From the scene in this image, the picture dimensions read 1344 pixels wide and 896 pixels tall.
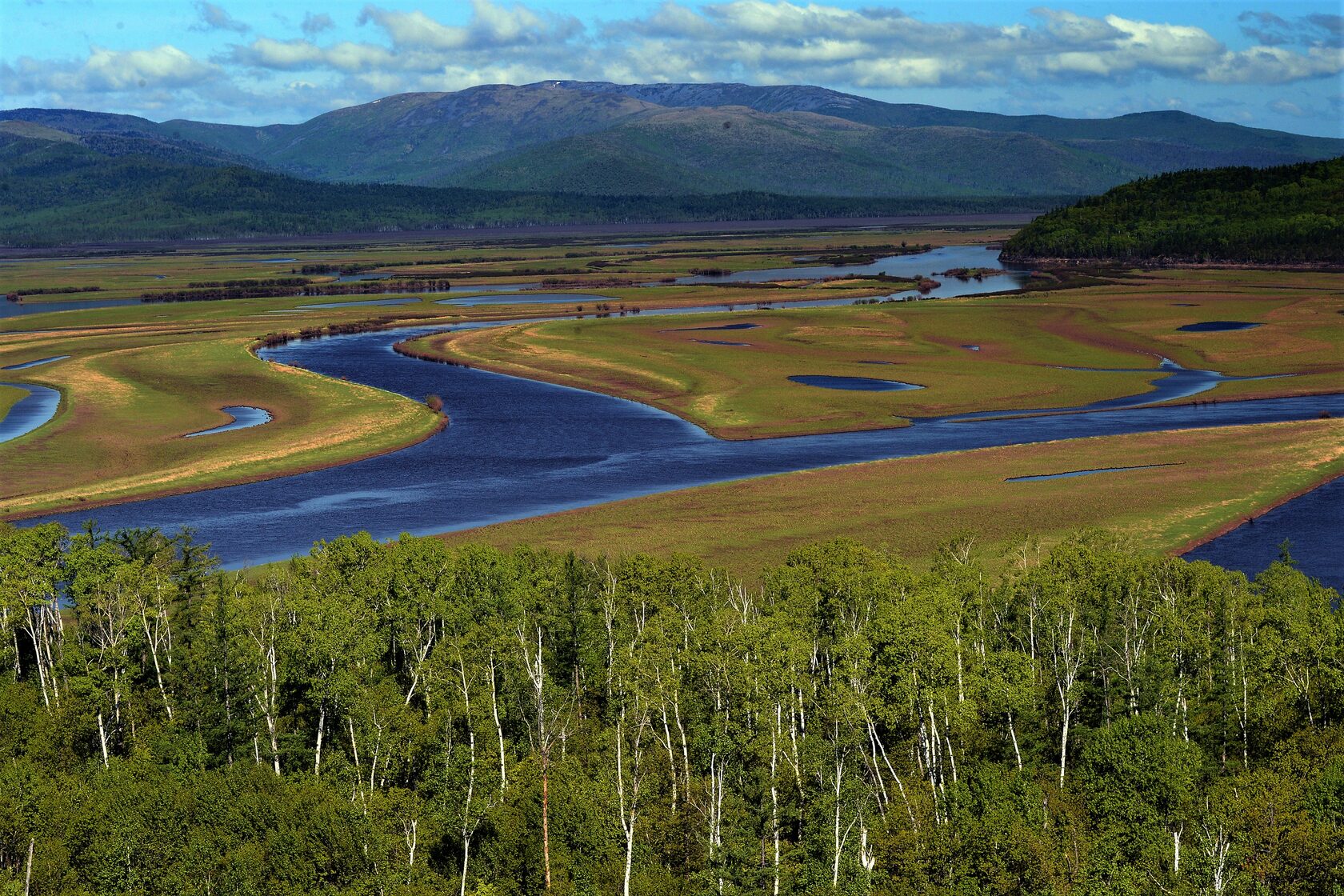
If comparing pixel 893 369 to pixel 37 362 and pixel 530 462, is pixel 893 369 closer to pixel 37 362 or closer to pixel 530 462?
pixel 530 462

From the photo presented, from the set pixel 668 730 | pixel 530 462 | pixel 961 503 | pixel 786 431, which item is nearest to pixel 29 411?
pixel 530 462

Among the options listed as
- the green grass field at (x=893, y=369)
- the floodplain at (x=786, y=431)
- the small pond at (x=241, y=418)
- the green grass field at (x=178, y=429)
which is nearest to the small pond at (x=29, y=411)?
the green grass field at (x=178, y=429)

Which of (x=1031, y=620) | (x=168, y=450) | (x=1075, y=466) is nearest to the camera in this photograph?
(x=1031, y=620)

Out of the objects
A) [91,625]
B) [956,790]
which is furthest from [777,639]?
[91,625]

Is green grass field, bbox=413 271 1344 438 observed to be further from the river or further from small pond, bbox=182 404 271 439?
small pond, bbox=182 404 271 439

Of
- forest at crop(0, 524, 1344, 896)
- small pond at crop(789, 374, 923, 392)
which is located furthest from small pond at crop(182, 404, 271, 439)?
forest at crop(0, 524, 1344, 896)

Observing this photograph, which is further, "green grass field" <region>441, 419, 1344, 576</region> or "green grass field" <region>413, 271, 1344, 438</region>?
"green grass field" <region>413, 271, 1344, 438</region>

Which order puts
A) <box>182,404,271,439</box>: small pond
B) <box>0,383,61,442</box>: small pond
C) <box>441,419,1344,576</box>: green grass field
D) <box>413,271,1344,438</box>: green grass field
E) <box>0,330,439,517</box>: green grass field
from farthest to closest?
<box>413,271,1344,438</box>: green grass field, <box>0,383,61,442</box>: small pond, <box>182,404,271,439</box>: small pond, <box>0,330,439,517</box>: green grass field, <box>441,419,1344,576</box>: green grass field

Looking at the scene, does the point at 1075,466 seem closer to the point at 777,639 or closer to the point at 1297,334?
the point at 777,639
